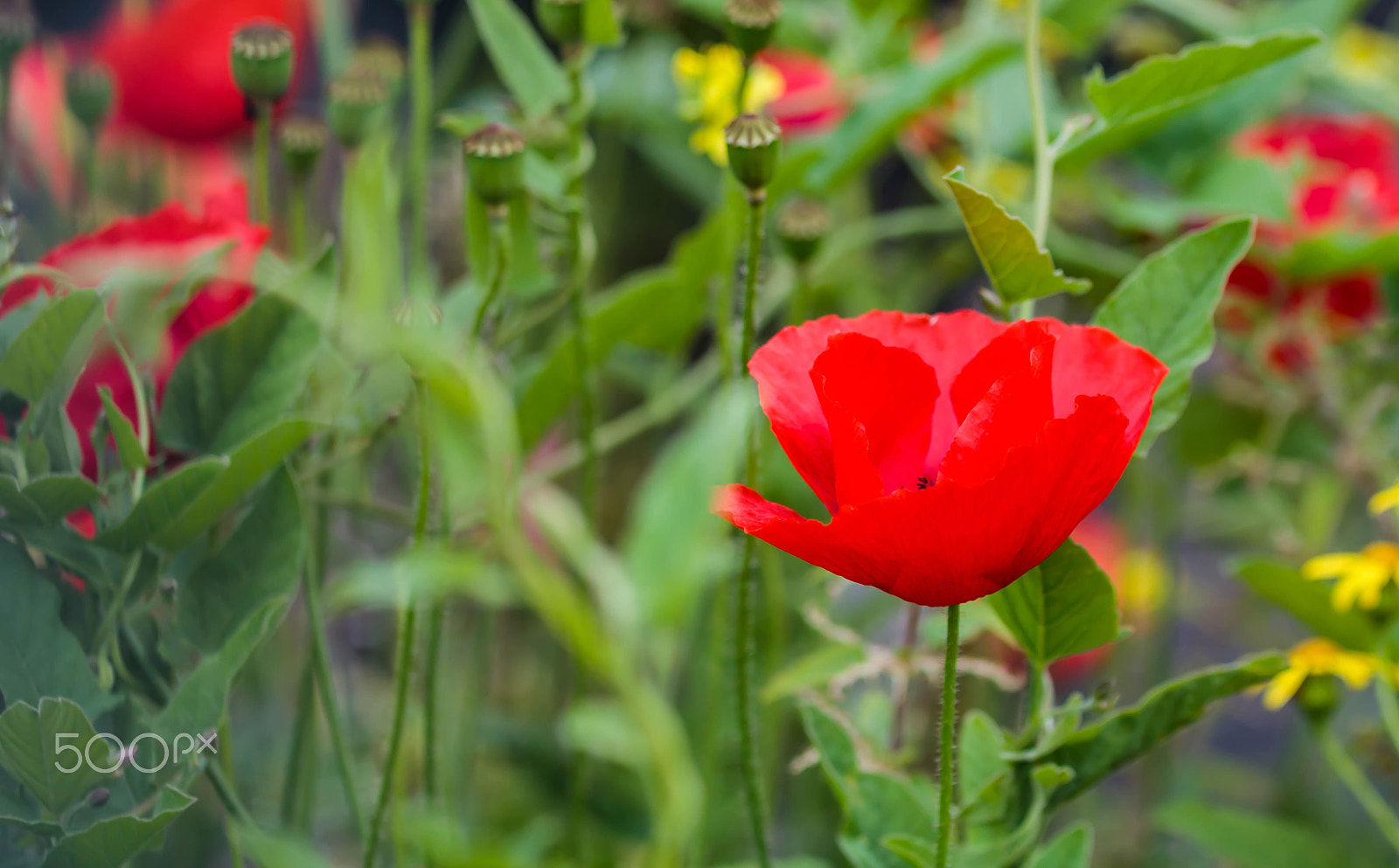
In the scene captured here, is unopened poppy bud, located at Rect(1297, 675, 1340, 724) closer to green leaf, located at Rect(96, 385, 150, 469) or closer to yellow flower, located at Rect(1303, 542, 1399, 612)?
yellow flower, located at Rect(1303, 542, 1399, 612)

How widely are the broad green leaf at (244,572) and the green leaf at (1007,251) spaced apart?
0.13 metres

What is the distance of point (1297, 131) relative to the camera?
1.51ft

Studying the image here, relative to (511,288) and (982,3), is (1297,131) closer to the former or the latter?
(982,3)

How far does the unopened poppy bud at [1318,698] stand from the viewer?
277 mm

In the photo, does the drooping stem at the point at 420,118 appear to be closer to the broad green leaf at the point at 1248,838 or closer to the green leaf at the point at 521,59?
the green leaf at the point at 521,59

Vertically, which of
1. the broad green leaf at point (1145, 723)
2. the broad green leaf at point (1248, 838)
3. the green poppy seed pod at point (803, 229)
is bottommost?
the broad green leaf at point (1248, 838)

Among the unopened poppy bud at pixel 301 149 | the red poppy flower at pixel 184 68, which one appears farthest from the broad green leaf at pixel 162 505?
the red poppy flower at pixel 184 68

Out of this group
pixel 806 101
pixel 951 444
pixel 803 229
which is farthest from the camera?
pixel 806 101

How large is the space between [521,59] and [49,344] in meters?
0.12

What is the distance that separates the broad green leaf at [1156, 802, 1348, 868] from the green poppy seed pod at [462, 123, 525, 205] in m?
0.26

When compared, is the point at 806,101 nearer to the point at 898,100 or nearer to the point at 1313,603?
the point at 898,100

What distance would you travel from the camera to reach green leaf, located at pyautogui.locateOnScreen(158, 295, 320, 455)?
0.23 m

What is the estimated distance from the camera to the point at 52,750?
19cm

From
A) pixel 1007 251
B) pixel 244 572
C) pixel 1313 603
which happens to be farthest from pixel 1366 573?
pixel 244 572
